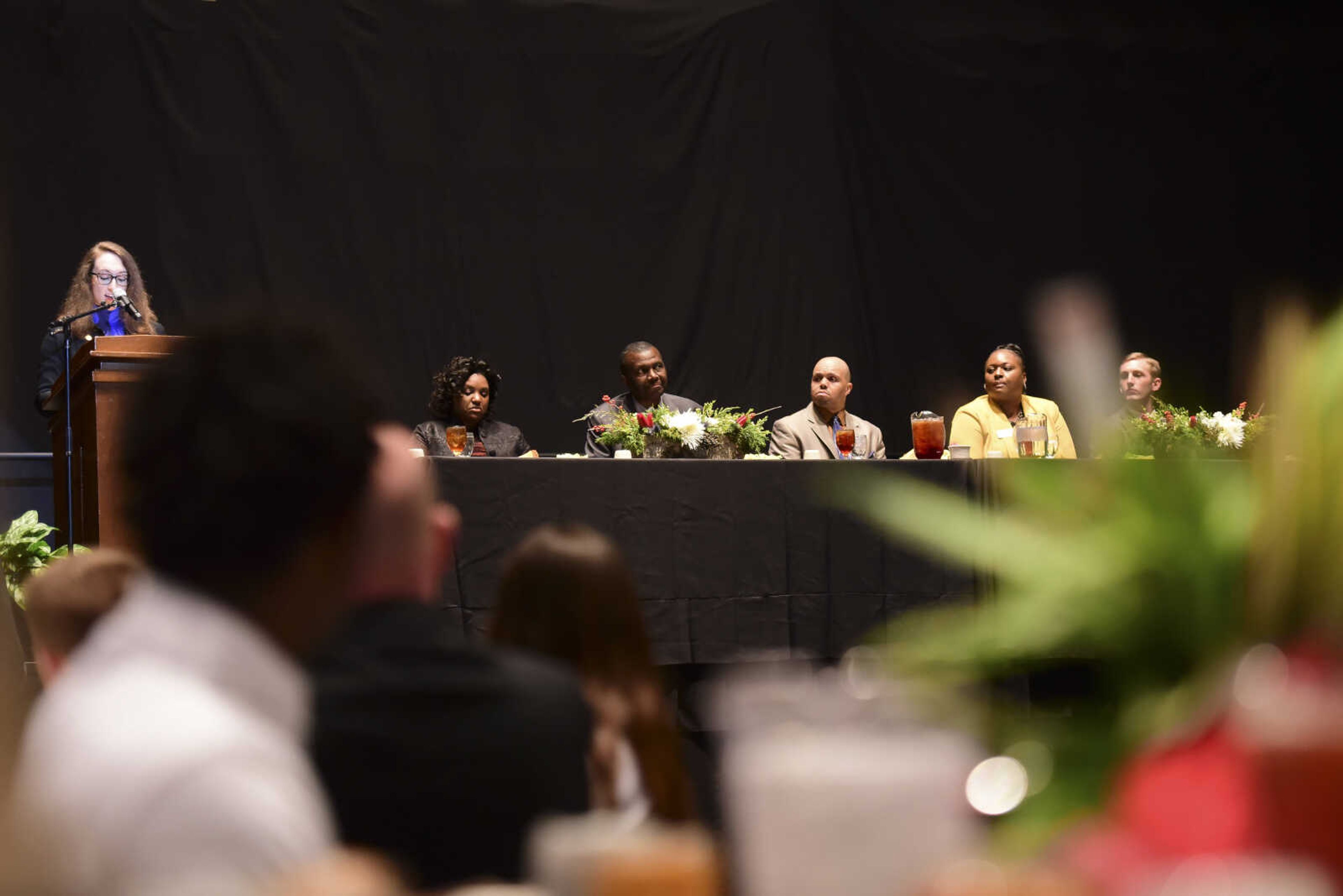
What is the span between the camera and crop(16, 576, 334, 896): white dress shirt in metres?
0.55

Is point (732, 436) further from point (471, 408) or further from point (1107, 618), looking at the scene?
point (1107, 618)

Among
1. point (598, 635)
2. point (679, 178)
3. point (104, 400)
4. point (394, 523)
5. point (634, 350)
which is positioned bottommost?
point (598, 635)

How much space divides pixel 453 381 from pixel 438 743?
16.7ft

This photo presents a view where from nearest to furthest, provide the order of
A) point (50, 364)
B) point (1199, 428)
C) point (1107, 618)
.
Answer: point (1107, 618) < point (1199, 428) < point (50, 364)

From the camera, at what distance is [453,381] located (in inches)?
237

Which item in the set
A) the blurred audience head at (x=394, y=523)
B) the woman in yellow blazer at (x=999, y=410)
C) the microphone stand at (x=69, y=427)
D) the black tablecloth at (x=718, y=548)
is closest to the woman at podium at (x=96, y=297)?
the microphone stand at (x=69, y=427)

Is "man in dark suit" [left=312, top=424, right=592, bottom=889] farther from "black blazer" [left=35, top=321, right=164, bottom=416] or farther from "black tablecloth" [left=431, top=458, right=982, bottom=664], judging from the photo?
"black blazer" [left=35, top=321, right=164, bottom=416]

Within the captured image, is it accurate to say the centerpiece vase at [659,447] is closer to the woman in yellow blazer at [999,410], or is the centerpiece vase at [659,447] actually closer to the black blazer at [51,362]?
the woman in yellow blazer at [999,410]

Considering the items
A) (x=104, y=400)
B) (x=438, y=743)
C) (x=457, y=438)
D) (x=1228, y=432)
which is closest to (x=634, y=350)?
(x=457, y=438)

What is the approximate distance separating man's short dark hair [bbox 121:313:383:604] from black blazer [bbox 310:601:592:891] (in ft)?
0.74

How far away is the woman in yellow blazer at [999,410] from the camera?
226 inches

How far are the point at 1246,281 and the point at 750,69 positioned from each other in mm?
3368

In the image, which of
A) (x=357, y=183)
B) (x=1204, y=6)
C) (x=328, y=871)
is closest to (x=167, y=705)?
(x=328, y=871)

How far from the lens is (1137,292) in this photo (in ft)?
27.7
